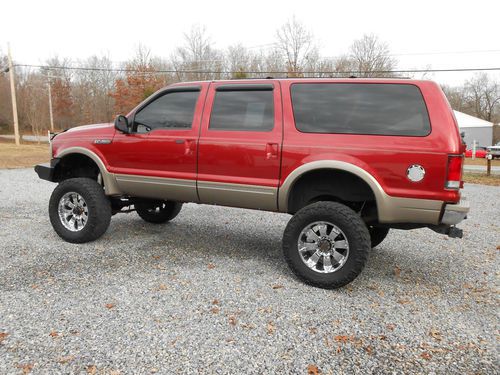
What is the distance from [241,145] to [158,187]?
119cm

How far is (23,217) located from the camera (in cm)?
631

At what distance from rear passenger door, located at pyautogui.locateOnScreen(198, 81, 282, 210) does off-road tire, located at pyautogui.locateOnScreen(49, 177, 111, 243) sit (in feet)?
4.44

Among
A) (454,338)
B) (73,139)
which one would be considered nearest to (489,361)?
(454,338)

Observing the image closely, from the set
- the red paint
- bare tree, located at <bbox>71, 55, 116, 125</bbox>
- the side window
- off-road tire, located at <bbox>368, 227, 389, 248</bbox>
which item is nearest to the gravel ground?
off-road tire, located at <bbox>368, 227, 389, 248</bbox>

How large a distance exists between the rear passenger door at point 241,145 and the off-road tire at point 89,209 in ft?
4.44

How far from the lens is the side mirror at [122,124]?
14.6 ft

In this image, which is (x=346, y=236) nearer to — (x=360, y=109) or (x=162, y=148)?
(x=360, y=109)

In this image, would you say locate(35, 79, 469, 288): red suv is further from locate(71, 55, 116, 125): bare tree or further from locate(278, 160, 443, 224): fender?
locate(71, 55, 116, 125): bare tree

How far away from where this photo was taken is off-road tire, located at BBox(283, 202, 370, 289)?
3.46 meters

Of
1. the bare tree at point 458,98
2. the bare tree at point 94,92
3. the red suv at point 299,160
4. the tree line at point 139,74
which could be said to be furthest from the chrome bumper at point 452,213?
the bare tree at point 458,98

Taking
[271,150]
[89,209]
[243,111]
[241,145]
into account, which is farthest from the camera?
[89,209]

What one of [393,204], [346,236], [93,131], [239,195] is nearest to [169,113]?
[93,131]

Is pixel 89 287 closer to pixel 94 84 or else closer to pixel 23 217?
pixel 23 217

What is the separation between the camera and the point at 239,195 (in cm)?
404
